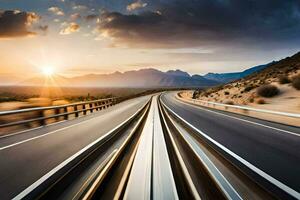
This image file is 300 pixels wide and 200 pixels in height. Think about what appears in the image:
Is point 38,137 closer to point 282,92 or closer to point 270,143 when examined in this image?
point 270,143

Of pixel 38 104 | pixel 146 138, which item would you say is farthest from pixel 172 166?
pixel 38 104

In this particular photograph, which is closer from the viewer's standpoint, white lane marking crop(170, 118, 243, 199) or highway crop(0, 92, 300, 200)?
white lane marking crop(170, 118, 243, 199)

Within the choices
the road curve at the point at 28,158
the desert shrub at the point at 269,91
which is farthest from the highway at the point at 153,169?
the desert shrub at the point at 269,91

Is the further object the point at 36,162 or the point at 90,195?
the point at 36,162

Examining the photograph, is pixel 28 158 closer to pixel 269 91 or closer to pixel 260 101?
pixel 260 101

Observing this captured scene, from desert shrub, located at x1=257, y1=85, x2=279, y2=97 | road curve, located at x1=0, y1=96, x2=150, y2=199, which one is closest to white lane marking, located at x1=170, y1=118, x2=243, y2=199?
road curve, located at x1=0, y1=96, x2=150, y2=199

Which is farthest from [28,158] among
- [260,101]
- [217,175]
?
[260,101]

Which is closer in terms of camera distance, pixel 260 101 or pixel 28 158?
pixel 28 158

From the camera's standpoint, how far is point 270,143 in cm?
923

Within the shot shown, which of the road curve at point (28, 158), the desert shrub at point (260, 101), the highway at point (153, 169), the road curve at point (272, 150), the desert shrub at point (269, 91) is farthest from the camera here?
the desert shrub at point (269, 91)

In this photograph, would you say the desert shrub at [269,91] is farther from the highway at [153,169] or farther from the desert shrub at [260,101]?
the highway at [153,169]

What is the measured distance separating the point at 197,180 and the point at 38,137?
7.79m

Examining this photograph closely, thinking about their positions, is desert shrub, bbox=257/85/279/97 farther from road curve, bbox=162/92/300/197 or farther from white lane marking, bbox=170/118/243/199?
white lane marking, bbox=170/118/243/199

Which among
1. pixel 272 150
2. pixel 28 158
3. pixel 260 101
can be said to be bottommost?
pixel 260 101
